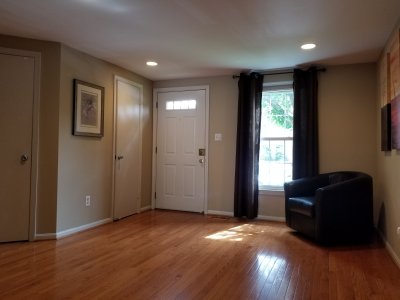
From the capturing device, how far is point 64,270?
262cm

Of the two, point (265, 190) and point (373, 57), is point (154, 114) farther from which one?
point (373, 57)

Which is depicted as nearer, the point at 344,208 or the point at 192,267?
the point at 192,267

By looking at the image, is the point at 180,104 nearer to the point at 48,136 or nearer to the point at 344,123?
the point at 48,136

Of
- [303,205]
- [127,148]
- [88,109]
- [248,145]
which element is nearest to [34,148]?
[88,109]

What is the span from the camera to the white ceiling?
2.62 metres

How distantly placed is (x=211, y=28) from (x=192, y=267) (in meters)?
2.30

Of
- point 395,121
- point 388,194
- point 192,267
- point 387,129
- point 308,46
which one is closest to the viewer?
point 192,267

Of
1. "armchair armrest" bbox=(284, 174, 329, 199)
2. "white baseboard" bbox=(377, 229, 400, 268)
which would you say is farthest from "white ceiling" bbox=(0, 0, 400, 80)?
"white baseboard" bbox=(377, 229, 400, 268)

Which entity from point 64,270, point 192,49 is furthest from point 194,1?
point 64,270

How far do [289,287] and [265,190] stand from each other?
2413 millimetres

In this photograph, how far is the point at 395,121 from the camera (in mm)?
2900

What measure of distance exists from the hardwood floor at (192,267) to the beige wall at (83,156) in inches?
12.9

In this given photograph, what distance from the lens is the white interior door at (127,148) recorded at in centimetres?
451

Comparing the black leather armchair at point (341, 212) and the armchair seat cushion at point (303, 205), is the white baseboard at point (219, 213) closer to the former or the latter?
the armchair seat cushion at point (303, 205)
